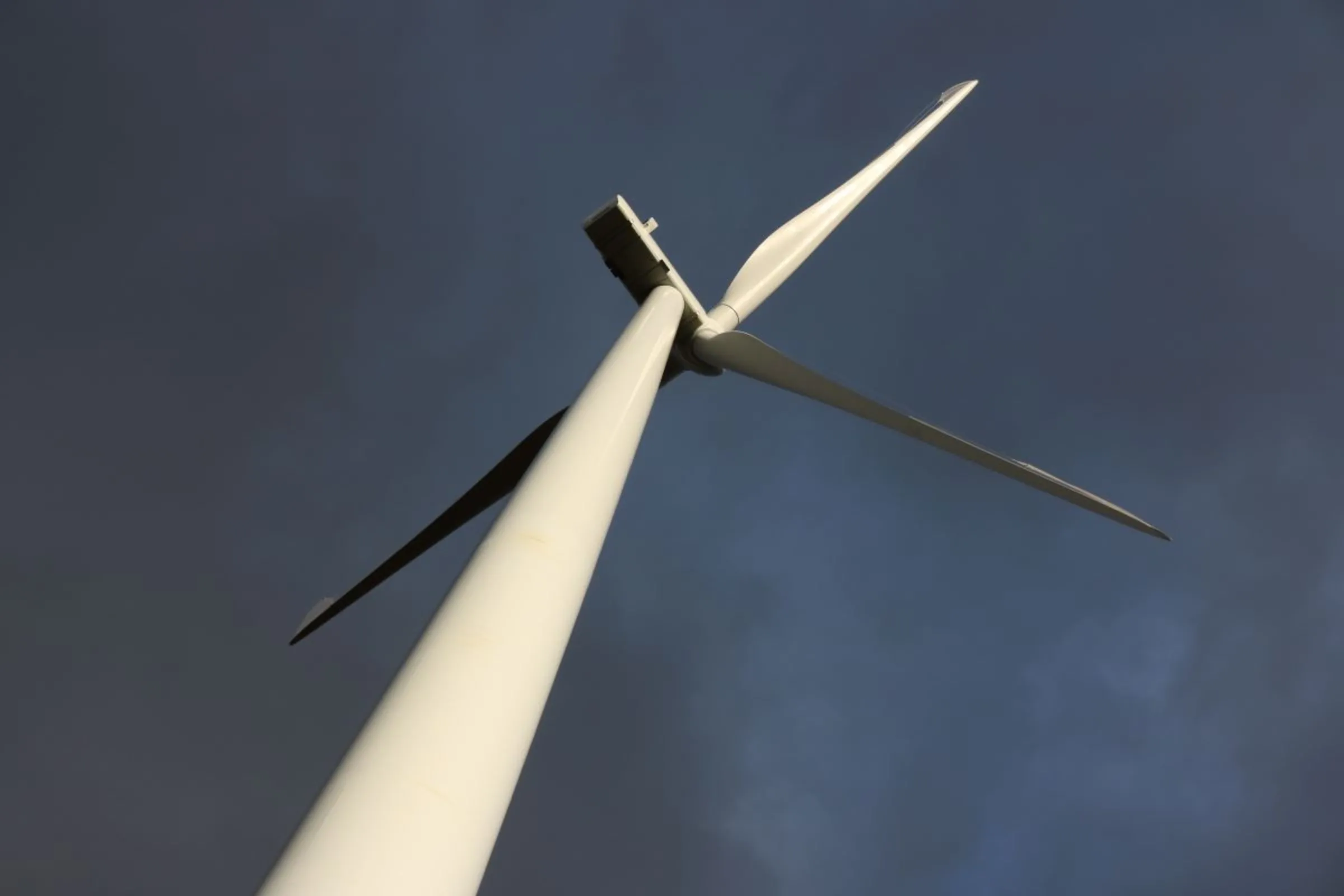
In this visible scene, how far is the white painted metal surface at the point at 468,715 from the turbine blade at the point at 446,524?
962 cm

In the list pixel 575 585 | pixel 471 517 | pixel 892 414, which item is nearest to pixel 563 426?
pixel 575 585

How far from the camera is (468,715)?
6156 millimetres

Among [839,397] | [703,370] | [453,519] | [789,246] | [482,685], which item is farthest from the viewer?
[789,246]

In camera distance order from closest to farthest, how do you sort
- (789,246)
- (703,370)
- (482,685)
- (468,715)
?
(468,715)
(482,685)
(703,370)
(789,246)

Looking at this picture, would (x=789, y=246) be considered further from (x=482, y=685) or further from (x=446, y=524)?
(x=482, y=685)

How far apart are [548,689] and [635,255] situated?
10805 millimetres

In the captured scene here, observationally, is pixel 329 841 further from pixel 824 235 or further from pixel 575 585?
pixel 824 235

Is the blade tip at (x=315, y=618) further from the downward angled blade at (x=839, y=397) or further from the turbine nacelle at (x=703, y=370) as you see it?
the downward angled blade at (x=839, y=397)

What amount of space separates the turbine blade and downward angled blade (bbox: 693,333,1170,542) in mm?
4359

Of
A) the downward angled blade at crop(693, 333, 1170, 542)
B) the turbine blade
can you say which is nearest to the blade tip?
the turbine blade

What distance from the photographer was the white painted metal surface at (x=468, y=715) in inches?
205

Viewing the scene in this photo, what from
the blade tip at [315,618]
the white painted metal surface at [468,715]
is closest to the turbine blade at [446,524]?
the blade tip at [315,618]

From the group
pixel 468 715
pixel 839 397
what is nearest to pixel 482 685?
pixel 468 715

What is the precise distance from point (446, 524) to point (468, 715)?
15.0 m
